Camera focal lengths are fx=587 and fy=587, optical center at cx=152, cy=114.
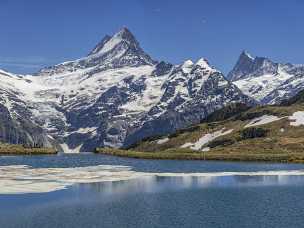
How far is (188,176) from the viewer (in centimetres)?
15450

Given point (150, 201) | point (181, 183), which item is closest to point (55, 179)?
point (181, 183)

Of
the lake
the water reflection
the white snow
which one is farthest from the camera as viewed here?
the water reflection

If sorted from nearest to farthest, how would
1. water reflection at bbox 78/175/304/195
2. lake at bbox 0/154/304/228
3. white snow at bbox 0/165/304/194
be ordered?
lake at bbox 0/154/304/228, white snow at bbox 0/165/304/194, water reflection at bbox 78/175/304/195

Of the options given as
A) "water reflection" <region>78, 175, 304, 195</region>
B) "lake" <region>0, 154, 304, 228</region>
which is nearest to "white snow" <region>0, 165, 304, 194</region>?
"lake" <region>0, 154, 304, 228</region>

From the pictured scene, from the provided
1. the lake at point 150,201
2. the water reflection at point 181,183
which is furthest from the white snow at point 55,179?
the water reflection at point 181,183

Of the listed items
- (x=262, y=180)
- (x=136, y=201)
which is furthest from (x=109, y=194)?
(x=262, y=180)

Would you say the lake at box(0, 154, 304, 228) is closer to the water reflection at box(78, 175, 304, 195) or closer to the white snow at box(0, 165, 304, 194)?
the water reflection at box(78, 175, 304, 195)

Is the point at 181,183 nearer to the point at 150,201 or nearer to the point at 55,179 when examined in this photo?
the point at 55,179

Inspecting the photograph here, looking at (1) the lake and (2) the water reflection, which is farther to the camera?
(2) the water reflection

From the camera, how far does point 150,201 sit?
101 meters

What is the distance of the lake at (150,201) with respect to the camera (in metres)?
82.3

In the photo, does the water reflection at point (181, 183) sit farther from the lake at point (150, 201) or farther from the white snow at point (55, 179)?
the white snow at point (55, 179)

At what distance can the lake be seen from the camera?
82.3m

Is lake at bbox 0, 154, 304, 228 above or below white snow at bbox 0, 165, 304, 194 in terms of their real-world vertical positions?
below
